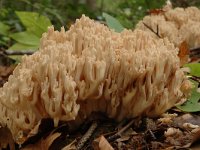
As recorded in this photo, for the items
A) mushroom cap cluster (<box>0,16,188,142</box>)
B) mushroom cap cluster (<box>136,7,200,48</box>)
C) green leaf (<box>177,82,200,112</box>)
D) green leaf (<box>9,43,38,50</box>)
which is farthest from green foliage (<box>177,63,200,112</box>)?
green leaf (<box>9,43,38,50</box>)

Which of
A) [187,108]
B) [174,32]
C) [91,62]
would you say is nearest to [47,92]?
[91,62]

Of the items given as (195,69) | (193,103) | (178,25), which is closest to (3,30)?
(178,25)

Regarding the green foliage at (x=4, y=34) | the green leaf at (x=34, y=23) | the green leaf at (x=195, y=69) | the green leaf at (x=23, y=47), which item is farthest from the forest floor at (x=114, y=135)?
the green foliage at (x=4, y=34)

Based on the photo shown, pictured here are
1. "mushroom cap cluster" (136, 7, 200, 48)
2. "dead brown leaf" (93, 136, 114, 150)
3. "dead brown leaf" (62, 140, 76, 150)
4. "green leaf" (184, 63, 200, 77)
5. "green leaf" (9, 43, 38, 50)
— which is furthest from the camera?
"green leaf" (9, 43, 38, 50)

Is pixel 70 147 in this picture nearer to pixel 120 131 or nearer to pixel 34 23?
pixel 120 131

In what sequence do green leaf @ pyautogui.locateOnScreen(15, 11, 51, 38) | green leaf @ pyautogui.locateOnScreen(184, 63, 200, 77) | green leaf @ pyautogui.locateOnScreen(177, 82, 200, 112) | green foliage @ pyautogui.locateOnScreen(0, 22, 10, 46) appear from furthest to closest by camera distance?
1. green foliage @ pyautogui.locateOnScreen(0, 22, 10, 46)
2. green leaf @ pyautogui.locateOnScreen(15, 11, 51, 38)
3. green leaf @ pyautogui.locateOnScreen(184, 63, 200, 77)
4. green leaf @ pyautogui.locateOnScreen(177, 82, 200, 112)

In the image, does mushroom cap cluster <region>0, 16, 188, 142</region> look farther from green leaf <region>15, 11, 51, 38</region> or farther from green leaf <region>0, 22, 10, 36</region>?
green leaf <region>0, 22, 10, 36</region>
